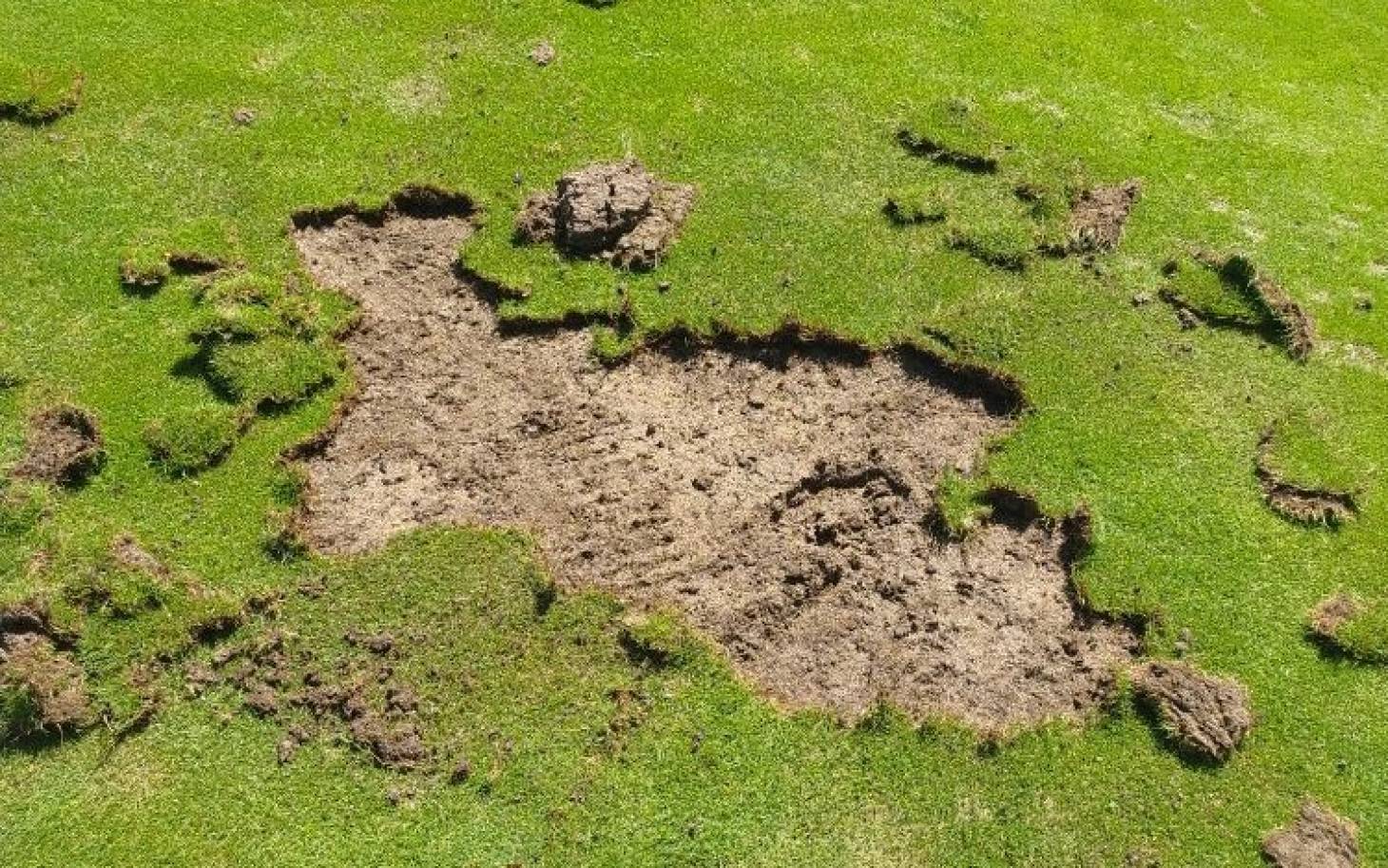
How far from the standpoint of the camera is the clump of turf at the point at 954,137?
1198cm

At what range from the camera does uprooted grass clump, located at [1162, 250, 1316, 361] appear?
35.1 ft

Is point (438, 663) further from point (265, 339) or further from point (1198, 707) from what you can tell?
point (1198, 707)

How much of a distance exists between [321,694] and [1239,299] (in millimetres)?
9731

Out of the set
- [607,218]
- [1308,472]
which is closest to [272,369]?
[607,218]

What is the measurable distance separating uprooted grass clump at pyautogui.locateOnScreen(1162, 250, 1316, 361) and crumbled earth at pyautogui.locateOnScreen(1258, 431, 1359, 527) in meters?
1.73

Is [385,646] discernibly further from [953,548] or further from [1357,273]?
[1357,273]

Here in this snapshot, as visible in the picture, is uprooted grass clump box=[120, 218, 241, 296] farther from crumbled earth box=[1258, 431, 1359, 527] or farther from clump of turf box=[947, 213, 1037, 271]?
crumbled earth box=[1258, 431, 1359, 527]

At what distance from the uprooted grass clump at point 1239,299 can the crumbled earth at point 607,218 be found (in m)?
5.35

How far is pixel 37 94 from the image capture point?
11.7 meters

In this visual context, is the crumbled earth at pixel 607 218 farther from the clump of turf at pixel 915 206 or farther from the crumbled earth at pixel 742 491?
the clump of turf at pixel 915 206

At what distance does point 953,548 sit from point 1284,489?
10.7ft

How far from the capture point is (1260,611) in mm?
8766

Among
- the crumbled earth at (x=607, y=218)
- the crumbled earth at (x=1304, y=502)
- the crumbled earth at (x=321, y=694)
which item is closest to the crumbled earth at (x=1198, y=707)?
the crumbled earth at (x=1304, y=502)

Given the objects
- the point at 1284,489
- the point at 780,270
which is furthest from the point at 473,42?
the point at 1284,489
